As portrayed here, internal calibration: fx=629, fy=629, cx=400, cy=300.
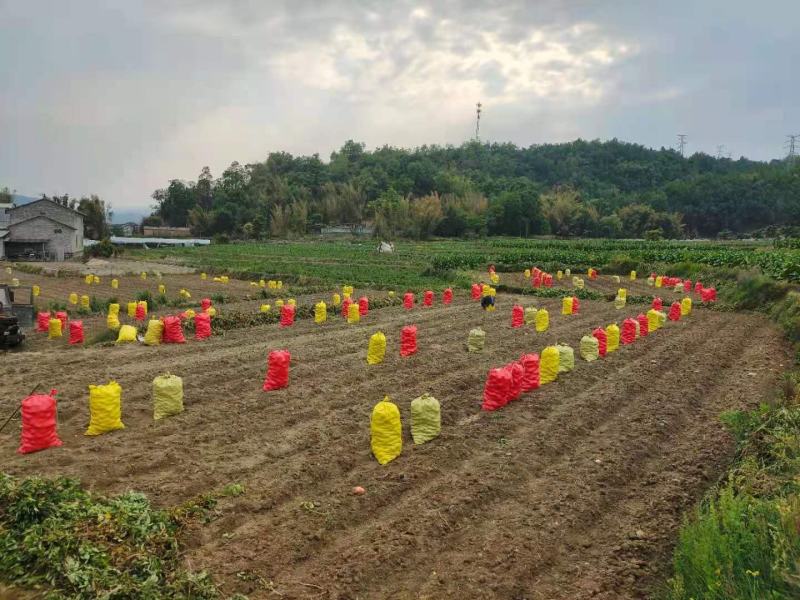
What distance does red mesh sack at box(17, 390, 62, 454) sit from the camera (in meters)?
7.21

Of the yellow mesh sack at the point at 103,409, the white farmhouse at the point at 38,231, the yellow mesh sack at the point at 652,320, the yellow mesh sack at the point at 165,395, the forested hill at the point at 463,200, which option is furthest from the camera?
the forested hill at the point at 463,200

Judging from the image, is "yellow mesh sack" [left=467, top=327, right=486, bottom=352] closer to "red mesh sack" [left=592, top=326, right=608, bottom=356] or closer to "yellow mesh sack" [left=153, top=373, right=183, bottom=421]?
"red mesh sack" [left=592, top=326, right=608, bottom=356]

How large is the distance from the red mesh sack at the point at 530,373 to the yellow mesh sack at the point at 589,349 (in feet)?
8.70

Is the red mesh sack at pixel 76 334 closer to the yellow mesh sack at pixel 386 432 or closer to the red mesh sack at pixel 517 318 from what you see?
the yellow mesh sack at pixel 386 432

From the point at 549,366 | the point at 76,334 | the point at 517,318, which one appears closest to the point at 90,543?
the point at 549,366

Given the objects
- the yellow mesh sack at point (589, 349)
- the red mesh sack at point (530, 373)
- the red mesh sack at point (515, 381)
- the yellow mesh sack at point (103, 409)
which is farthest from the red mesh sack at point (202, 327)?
the yellow mesh sack at point (589, 349)

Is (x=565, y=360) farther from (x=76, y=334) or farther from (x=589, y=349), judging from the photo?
(x=76, y=334)

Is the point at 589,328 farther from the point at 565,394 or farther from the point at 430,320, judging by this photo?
the point at 565,394

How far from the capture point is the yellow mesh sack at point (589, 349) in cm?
1245

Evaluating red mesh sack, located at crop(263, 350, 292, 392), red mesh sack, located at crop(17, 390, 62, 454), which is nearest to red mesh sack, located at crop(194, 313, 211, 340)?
red mesh sack, located at crop(263, 350, 292, 392)

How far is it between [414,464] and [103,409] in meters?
4.06

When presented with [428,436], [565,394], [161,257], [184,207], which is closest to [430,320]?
[565,394]

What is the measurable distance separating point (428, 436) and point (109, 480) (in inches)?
141

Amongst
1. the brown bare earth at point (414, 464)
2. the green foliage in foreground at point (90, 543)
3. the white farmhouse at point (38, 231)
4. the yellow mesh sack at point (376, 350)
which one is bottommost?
the brown bare earth at point (414, 464)
